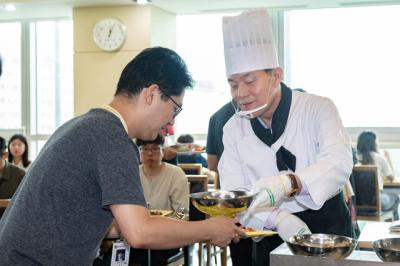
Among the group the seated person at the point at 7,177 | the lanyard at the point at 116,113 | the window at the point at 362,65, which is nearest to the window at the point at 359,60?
the window at the point at 362,65

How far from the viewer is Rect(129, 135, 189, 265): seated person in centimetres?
406

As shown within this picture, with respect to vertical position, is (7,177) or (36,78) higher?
(36,78)

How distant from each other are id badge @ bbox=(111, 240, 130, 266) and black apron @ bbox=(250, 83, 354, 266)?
2.84ft

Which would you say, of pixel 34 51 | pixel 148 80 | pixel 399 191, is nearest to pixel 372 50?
pixel 399 191

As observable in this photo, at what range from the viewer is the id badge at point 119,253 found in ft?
9.12

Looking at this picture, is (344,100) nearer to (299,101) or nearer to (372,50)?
(372,50)

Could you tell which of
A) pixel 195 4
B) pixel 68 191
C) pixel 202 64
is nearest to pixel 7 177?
pixel 68 191

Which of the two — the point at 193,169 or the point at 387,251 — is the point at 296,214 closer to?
the point at 387,251

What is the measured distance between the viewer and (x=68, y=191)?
1436 millimetres

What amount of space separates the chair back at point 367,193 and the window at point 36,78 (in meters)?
4.06

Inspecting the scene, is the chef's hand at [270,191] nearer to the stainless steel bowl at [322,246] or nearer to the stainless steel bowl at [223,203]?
the stainless steel bowl at [223,203]

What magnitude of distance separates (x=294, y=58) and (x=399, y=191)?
2.08 meters

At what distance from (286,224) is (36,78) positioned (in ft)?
21.7

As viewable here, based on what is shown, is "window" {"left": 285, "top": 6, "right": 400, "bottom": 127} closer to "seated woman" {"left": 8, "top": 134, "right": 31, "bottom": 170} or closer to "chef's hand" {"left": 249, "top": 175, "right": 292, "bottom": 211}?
"seated woman" {"left": 8, "top": 134, "right": 31, "bottom": 170}
